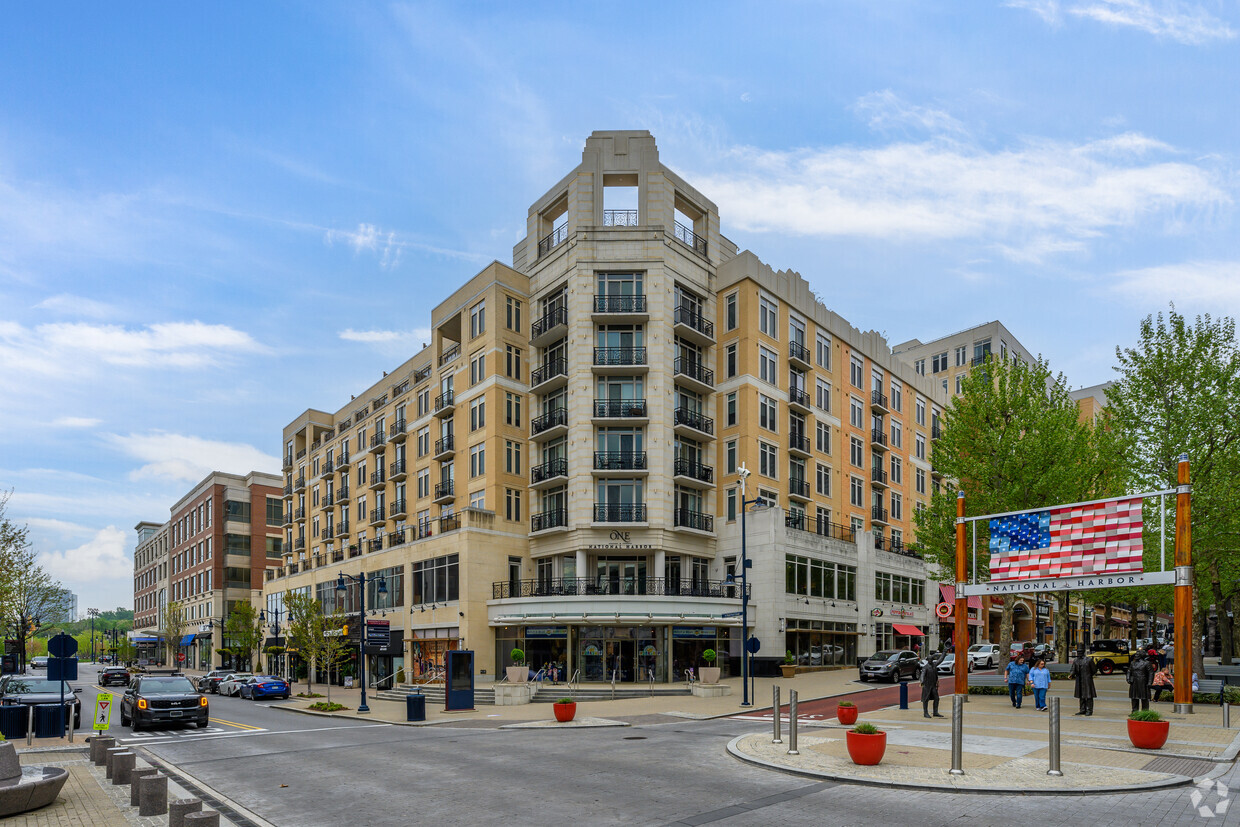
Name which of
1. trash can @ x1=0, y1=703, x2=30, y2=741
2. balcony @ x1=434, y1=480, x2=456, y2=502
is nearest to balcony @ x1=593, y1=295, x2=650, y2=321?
balcony @ x1=434, y1=480, x2=456, y2=502

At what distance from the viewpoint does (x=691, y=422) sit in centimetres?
5047

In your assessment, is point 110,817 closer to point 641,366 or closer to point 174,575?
point 641,366

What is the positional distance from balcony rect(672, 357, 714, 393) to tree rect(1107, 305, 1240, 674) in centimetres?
2209

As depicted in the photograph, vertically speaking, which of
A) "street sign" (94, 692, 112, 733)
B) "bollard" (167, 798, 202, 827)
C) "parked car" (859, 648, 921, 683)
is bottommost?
"parked car" (859, 648, 921, 683)

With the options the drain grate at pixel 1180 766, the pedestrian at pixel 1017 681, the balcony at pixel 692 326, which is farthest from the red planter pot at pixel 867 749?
the balcony at pixel 692 326

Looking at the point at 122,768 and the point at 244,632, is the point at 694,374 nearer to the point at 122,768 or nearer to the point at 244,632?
the point at 122,768

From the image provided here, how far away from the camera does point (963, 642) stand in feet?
87.2

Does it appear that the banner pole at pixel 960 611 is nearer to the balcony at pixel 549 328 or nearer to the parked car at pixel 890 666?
the parked car at pixel 890 666

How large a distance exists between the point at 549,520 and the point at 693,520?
26.9 feet

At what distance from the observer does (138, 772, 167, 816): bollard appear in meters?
12.9

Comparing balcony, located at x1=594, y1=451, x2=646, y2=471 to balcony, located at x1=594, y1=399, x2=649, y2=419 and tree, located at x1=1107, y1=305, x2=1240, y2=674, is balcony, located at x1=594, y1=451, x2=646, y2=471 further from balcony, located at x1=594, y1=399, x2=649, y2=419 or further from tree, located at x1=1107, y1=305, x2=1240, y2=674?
tree, located at x1=1107, y1=305, x2=1240, y2=674

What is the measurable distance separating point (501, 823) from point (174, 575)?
11621cm

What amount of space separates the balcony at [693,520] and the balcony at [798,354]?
11.3 m

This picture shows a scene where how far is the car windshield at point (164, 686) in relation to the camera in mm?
28047
